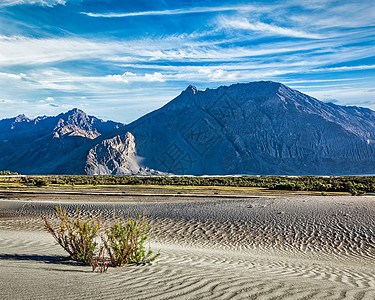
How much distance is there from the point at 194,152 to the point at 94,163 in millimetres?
36726

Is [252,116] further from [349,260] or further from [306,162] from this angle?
[349,260]

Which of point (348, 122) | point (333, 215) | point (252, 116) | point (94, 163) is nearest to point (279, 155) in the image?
point (252, 116)

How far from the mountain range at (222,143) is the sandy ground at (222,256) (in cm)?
9826

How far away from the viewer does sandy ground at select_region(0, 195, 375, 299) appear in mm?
4917

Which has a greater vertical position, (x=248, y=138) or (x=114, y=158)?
(x=248, y=138)

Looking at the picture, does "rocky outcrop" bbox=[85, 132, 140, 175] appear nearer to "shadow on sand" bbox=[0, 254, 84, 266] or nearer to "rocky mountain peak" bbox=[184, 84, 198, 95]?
"rocky mountain peak" bbox=[184, 84, 198, 95]

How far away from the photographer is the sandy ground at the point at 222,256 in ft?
16.1

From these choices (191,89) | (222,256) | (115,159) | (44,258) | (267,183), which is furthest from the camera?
(191,89)

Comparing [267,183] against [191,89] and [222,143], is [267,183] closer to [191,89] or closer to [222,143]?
[222,143]

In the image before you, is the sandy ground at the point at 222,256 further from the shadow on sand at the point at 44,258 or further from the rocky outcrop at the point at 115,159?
the rocky outcrop at the point at 115,159

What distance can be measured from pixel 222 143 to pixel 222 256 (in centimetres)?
11809

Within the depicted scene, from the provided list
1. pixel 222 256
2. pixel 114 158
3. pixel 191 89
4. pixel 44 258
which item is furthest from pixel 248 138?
pixel 44 258

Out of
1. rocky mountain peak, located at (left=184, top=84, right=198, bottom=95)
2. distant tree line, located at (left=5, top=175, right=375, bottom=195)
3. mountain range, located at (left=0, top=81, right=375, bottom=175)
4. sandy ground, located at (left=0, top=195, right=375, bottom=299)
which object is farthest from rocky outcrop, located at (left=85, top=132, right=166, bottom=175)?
sandy ground, located at (left=0, top=195, right=375, bottom=299)

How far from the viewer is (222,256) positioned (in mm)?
9258
